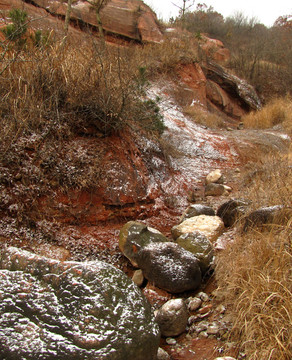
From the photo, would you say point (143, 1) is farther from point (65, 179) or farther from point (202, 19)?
point (65, 179)

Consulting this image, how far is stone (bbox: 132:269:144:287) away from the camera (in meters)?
2.87

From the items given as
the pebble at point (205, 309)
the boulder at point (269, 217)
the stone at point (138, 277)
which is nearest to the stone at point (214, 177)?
the boulder at point (269, 217)

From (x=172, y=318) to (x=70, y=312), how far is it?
863mm

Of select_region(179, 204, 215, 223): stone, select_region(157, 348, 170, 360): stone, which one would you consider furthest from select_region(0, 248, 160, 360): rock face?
select_region(179, 204, 215, 223): stone

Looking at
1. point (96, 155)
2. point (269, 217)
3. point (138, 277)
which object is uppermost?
point (269, 217)

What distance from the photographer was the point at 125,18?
37.8 ft

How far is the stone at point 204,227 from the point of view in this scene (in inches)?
134

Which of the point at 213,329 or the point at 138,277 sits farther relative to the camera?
the point at 138,277

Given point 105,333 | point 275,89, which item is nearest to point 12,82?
point 105,333

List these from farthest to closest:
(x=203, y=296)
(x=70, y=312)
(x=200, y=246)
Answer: (x=200, y=246)
(x=203, y=296)
(x=70, y=312)

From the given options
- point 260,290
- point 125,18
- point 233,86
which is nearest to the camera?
point 260,290

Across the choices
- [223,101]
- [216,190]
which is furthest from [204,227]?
[223,101]

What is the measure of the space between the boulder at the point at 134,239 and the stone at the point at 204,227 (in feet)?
1.20

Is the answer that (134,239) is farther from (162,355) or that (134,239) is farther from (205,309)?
(162,355)
